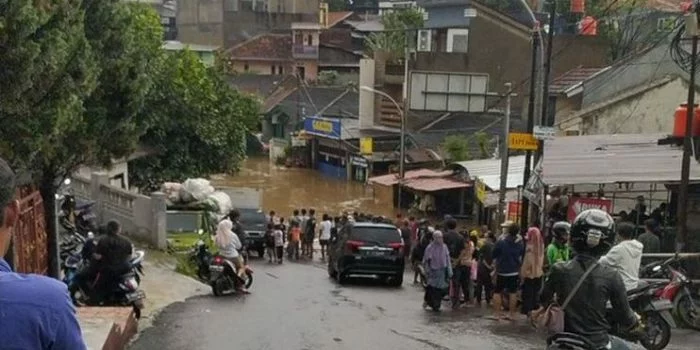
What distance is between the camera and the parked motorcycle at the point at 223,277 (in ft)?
53.0

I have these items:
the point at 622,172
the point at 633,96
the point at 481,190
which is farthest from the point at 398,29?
the point at 622,172

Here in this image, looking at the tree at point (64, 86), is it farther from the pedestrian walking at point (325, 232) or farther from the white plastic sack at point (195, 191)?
the pedestrian walking at point (325, 232)

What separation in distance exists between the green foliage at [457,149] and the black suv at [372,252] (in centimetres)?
2394

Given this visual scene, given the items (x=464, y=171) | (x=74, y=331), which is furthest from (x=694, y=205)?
(x=464, y=171)

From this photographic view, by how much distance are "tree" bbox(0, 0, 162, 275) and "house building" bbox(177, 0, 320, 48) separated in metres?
83.7

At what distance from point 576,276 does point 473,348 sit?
6.31 metres

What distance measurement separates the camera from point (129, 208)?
21578mm

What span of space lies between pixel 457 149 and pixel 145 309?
31355mm

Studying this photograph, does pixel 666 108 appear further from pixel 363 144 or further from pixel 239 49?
pixel 239 49

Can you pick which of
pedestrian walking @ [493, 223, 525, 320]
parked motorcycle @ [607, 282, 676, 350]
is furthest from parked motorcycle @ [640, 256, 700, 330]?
pedestrian walking @ [493, 223, 525, 320]

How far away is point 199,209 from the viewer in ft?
83.8

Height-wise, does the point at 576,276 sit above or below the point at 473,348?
above

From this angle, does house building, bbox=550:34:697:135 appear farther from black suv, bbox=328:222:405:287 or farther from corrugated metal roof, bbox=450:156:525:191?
black suv, bbox=328:222:405:287

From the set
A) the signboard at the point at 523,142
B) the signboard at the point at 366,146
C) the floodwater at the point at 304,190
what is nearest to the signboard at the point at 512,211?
the signboard at the point at 523,142
